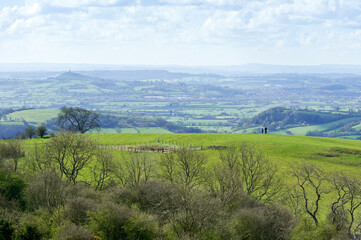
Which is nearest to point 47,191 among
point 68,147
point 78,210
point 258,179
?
point 78,210

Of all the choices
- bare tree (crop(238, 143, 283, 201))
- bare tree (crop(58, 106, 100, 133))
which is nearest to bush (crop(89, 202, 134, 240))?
bare tree (crop(238, 143, 283, 201))

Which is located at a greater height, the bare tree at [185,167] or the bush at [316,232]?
the bare tree at [185,167]

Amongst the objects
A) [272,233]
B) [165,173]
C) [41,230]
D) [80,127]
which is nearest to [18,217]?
[41,230]

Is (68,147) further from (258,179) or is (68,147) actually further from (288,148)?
(288,148)

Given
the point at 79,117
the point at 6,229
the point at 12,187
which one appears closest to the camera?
the point at 6,229

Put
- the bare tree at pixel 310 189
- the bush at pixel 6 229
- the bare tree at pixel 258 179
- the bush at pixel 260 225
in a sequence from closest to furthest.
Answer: the bush at pixel 6 229 → the bush at pixel 260 225 → the bare tree at pixel 310 189 → the bare tree at pixel 258 179

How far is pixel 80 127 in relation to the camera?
4279 inches

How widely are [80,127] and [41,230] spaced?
246 ft

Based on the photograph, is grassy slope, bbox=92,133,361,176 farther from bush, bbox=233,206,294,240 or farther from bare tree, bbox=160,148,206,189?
bush, bbox=233,206,294,240

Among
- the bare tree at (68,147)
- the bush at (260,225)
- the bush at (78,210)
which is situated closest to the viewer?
the bush at (260,225)

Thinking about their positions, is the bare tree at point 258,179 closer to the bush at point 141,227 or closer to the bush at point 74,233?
the bush at point 141,227

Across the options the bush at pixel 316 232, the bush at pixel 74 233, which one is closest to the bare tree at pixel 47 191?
the bush at pixel 74 233

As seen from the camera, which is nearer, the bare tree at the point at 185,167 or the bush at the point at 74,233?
the bush at the point at 74,233

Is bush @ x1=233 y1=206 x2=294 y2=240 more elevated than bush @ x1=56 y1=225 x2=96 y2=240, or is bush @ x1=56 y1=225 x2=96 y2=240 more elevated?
bush @ x1=56 y1=225 x2=96 y2=240
